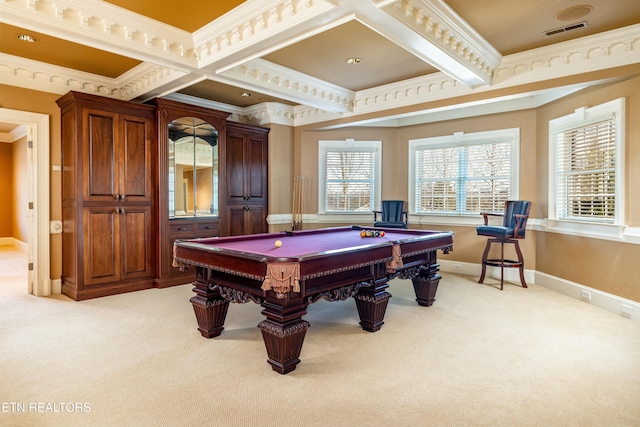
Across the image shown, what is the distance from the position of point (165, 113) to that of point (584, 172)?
5.24 metres

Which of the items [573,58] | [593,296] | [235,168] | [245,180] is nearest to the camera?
[573,58]

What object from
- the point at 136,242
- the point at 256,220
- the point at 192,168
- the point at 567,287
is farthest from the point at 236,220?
the point at 567,287

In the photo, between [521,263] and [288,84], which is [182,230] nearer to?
[288,84]

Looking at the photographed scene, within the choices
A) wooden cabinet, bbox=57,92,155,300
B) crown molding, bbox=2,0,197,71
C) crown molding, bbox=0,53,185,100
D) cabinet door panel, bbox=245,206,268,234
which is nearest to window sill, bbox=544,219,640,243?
cabinet door panel, bbox=245,206,268,234

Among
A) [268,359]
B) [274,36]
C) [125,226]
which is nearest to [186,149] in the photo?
[125,226]

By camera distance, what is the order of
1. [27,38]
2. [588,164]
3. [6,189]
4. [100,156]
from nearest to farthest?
1. [27,38]
2. [588,164]
3. [100,156]
4. [6,189]

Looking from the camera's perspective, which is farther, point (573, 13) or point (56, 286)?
point (56, 286)

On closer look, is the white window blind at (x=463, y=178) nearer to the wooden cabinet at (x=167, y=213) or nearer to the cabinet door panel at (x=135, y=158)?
the wooden cabinet at (x=167, y=213)

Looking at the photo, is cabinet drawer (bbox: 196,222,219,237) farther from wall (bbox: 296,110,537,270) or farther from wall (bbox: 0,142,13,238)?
wall (bbox: 0,142,13,238)

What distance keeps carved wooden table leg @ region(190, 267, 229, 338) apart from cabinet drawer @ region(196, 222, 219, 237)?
2.17 m

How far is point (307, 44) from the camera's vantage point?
153 inches

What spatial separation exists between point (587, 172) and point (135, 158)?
5.51 meters

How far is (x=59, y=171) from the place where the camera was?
4652 mm

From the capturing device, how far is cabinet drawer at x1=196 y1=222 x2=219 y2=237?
520cm
